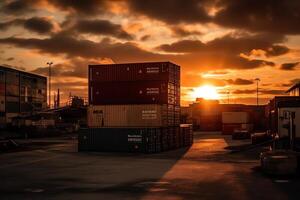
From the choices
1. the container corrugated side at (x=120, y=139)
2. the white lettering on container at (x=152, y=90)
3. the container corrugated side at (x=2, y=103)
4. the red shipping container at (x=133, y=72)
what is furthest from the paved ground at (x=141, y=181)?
the container corrugated side at (x=2, y=103)

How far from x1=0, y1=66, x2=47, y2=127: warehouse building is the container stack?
41.8 meters

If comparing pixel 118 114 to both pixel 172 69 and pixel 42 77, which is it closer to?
pixel 172 69

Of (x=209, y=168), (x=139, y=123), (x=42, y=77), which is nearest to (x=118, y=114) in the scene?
(x=139, y=123)

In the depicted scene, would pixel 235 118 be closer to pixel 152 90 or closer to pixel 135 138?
pixel 152 90

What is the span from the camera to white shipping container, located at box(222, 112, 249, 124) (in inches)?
3132

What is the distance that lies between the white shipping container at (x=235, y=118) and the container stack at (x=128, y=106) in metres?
43.2

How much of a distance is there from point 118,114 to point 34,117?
151ft

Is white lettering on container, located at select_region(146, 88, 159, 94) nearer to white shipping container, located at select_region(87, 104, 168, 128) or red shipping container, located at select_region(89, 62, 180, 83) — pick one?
red shipping container, located at select_region(89, 62, 180, 83)

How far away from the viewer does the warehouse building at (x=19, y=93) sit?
77000mm

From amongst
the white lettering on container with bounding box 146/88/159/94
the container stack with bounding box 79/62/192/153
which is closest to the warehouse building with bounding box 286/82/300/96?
the container stack with bounding box 79/62/192/153

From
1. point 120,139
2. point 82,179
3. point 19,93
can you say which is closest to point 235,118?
point 19,93

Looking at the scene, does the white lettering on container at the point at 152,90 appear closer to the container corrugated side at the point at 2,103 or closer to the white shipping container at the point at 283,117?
the white shipping container at the point at 283,117

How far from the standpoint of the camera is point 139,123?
3684 centimetres

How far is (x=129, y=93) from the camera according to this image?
123ft
